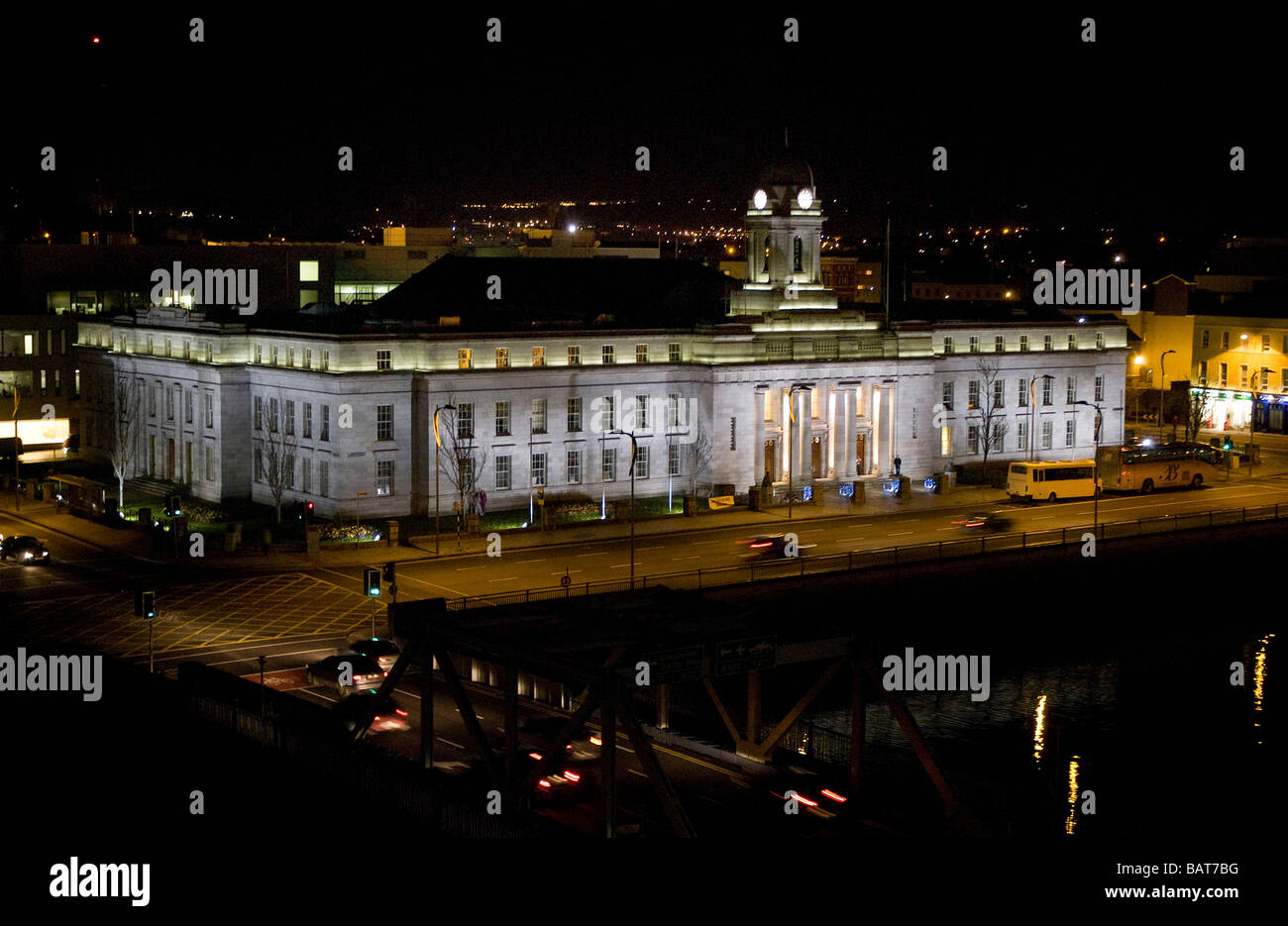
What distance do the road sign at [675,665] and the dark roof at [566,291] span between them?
5894 centimetres

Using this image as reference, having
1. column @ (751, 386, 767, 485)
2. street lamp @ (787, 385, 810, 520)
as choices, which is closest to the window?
street lamp @ (787, 385, 810, 520)

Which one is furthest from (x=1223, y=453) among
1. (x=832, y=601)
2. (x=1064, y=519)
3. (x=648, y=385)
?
(x=832, y=601)

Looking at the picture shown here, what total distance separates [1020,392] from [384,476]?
42910 mm

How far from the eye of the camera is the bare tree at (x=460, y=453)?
84.9 m

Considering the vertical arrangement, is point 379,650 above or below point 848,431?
below

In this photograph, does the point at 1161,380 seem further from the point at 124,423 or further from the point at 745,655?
the point at 745,655

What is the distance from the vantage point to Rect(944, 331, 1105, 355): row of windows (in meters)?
106

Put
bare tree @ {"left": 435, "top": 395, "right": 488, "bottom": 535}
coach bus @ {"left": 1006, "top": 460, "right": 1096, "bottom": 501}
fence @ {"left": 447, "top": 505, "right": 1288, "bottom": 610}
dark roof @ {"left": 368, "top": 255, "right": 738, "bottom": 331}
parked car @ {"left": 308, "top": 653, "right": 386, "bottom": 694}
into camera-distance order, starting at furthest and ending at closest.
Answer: dark roof @ {"left": 368, "top": 255, "right": 738, "bottom": 331}, coach bus @ {"left": 1006, "top": 460, "right": 1096, "bottom": 501}, bare tree @ {"left": 435, "top": 395, "right": 488, "bottom": 535}, fence @ {"left": 447, "top": 505, "right": 1288, "bottom": 610}, parked car @ {"left": 308, "top": 653, "right": 386, "bottom": 694}

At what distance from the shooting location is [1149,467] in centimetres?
9819

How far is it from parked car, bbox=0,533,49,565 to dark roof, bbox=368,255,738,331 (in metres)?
28.7

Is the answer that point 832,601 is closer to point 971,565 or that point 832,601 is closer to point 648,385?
point 971,565

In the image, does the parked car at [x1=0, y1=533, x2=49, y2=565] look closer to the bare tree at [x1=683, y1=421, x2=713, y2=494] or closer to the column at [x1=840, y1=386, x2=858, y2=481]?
the bare tree at [x1=683, y1=421, x2=713, y2=494]

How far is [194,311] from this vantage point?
308 ft

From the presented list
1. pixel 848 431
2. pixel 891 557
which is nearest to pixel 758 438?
pixel 848 431
